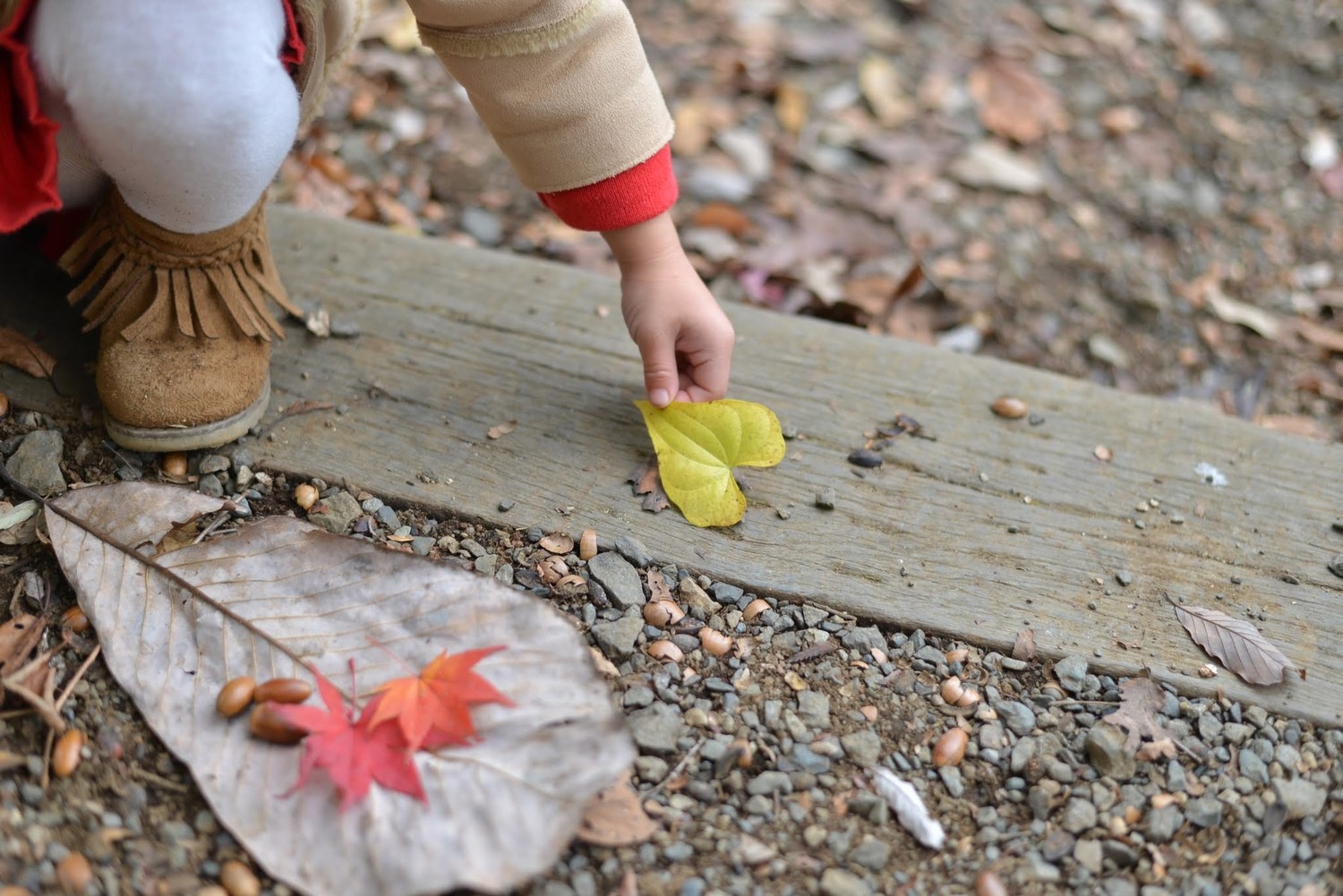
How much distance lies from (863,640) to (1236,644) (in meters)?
0.39

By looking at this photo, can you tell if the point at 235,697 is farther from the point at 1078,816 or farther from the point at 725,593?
the point at 1078,816

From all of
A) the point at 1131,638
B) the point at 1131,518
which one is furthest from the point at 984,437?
the point at 1131,638

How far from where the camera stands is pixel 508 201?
2.08 meters

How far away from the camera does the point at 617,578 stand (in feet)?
3.84

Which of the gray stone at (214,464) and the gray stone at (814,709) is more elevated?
the gray stone at (214,464)

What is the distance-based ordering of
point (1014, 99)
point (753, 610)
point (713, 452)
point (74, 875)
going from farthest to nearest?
point (1014, 99) < point (713, 452) < point (753, 610) < point (74, 875)

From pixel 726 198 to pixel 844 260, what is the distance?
267 mm

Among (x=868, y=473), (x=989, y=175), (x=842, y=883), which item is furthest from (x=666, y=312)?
(x=989, y=175)

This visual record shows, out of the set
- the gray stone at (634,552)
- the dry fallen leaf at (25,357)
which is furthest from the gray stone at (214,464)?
the gray stone at (634,552)

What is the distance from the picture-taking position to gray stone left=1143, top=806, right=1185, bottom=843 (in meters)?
1.00

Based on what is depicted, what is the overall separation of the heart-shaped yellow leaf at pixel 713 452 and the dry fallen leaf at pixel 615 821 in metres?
0.35

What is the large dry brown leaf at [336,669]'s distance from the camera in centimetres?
89

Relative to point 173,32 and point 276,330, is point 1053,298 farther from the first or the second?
point 173,32

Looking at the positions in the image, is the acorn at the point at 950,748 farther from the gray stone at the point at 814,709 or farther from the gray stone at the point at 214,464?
the gray stone at the point at 214,464
